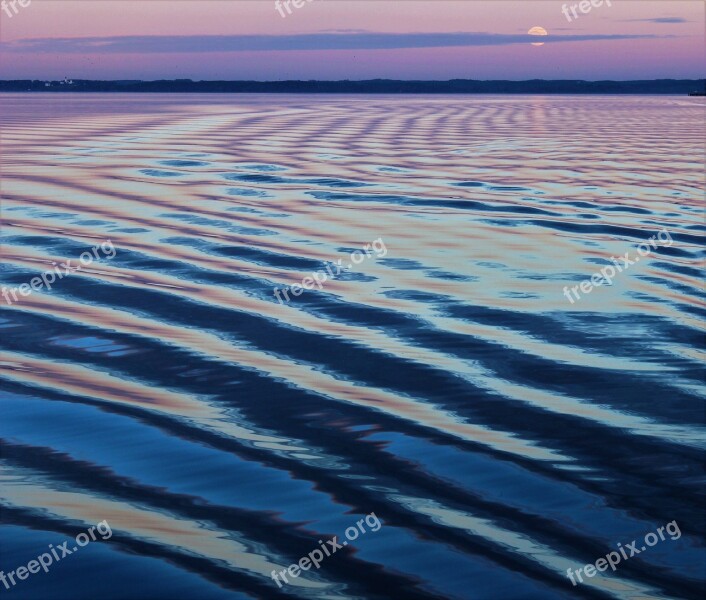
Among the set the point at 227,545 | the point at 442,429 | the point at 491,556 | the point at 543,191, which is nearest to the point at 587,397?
the point at 442,429

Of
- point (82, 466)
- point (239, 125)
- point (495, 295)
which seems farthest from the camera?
point (239, 125)

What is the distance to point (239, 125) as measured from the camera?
111 ft

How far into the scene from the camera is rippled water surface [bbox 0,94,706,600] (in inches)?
158

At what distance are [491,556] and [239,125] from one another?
30832 millimetres

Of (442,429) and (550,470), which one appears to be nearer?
(550,470)

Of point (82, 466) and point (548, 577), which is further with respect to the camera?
point (82, 466)

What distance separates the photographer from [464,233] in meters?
11.5

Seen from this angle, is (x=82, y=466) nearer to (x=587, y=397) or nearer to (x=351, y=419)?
(x=351, y=419)

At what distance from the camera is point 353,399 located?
5.93 meters

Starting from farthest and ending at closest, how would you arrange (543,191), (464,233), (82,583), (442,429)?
1. (543,191)
2. (464,233)
3. (442,429)
4. (82,583)

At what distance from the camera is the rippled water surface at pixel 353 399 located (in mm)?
4004

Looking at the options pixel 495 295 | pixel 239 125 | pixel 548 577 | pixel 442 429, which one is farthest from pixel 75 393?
pixel 239 125

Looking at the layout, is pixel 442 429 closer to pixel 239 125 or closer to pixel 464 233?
pixel 464 233

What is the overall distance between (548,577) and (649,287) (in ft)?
18.0
